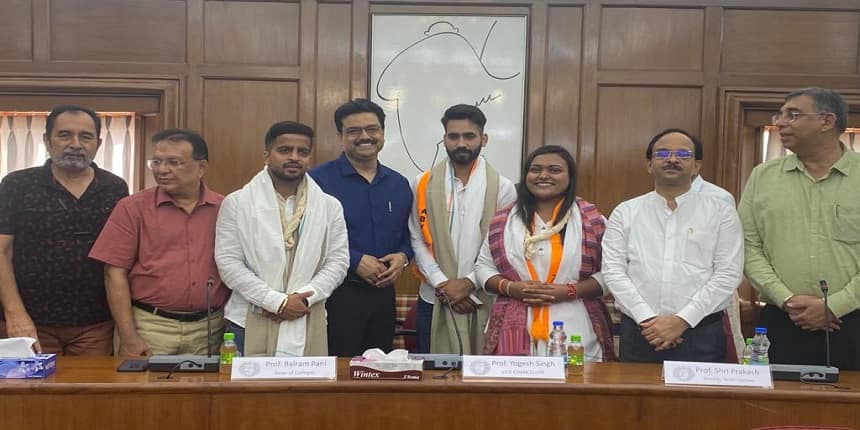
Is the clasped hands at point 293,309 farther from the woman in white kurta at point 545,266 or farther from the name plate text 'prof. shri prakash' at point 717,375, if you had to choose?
the name plate text 'prof. shri prakash' at point 717,375

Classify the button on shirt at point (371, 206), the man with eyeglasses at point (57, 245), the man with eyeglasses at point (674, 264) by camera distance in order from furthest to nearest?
the button on shirt at point (371, 206) → the man with eyeglasses at point (57, 245) → the man with eyeglasses at point (674, 264)

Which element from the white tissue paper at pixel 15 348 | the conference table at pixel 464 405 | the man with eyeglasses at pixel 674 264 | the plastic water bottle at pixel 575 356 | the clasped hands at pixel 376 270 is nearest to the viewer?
the conference table at pixel 464 405

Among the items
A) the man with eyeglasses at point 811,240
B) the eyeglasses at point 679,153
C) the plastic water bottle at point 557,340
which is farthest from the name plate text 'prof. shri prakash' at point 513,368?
the man with eyeglasses at point 811,240

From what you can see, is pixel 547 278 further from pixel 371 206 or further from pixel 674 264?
pixel 371 206

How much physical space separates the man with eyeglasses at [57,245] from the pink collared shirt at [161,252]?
0.53 feet

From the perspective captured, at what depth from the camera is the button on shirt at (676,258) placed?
2.57m

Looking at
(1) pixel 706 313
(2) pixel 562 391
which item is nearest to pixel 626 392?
(2) pixel 562 391

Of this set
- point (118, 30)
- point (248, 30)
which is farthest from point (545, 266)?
point (118, 30)

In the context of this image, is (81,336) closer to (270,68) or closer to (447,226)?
(447,226)

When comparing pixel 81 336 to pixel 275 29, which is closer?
pixel 81 336

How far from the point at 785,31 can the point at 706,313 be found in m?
2.63

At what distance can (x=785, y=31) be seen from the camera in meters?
4.41

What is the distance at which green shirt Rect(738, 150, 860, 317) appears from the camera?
264 cm

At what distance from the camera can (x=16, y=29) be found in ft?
14.3
